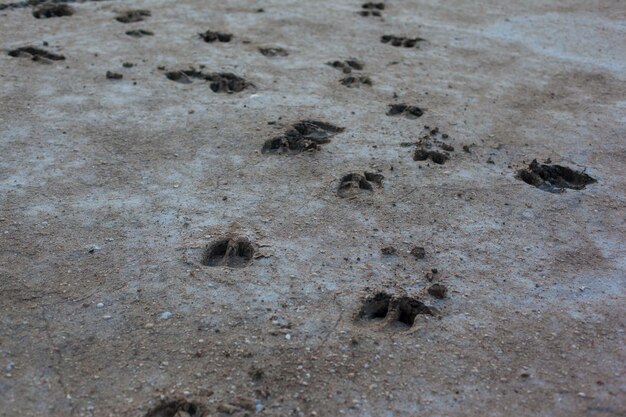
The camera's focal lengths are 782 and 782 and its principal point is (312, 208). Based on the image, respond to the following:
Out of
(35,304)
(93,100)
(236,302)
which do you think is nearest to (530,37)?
(93,100)

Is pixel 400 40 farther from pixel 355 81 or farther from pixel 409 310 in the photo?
pixel 409 310

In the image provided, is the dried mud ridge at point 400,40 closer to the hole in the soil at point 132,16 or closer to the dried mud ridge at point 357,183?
the hole in the soil at point 132,16

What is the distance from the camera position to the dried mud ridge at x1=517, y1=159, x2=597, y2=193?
508 cm

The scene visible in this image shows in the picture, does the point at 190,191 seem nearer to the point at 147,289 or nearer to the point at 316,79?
the point at 147,289

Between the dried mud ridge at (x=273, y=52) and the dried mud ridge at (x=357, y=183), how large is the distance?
7.81ft

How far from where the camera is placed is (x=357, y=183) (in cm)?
489

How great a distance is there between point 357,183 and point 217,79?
1.99 metres

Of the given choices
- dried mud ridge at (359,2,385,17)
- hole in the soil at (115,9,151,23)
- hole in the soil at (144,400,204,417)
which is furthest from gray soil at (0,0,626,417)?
dried mud ridge at (359,2,385,17)

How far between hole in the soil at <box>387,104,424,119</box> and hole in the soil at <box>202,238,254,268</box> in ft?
6.97

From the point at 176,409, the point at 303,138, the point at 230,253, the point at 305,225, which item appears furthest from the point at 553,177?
the point at 176,409

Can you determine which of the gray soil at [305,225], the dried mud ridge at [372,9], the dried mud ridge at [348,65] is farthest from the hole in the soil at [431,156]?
the dried mud ridge at [372,9]

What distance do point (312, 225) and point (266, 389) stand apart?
4.56ft

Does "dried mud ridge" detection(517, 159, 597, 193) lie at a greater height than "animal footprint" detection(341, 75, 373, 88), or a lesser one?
greater

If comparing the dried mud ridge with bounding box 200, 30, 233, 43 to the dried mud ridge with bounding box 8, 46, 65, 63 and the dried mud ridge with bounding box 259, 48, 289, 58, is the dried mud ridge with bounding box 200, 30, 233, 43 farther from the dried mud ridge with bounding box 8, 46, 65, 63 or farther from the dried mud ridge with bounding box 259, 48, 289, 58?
the dried mud ridge with bounding box 8, 46, 65, 63
